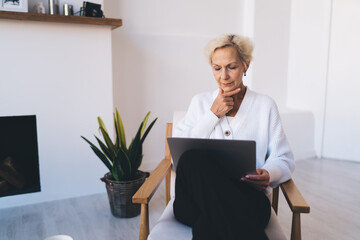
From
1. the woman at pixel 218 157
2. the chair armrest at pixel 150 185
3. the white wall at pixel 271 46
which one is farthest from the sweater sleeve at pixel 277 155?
the white wall at pixel 271 46

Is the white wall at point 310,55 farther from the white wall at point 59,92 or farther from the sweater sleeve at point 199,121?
the sweater sleeve at point 199,121

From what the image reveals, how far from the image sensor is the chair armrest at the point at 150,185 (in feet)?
4.04

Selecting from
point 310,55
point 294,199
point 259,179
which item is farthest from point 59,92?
point 310,55

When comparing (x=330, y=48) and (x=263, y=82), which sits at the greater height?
(x=330, y=48)

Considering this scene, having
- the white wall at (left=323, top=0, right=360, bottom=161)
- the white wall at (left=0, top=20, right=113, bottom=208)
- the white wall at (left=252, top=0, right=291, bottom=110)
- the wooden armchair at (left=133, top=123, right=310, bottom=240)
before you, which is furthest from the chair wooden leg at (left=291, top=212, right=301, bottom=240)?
the white wall at (left=323, top=0, right=360, bottom=161)

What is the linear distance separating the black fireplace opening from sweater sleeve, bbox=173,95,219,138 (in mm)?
1366

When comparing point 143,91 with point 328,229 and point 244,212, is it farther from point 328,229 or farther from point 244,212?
point 244,212

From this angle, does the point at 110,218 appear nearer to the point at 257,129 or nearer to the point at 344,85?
the point at 257,129

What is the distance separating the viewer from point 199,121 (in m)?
1.54

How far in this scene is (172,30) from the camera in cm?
321

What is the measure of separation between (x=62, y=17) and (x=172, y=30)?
1.25 meters

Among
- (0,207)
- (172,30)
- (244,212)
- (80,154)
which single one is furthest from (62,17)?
(244,212)

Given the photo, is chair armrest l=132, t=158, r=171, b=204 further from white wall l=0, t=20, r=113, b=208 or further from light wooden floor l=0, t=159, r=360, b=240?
white wall l=0, t=20, r=113, b=208

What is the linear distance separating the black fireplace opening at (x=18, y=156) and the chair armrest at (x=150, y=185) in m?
1.30
